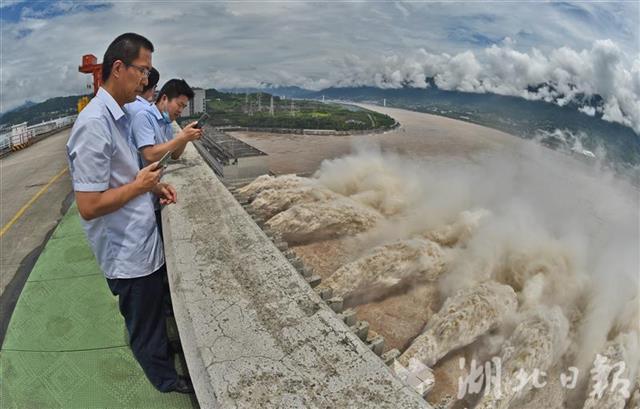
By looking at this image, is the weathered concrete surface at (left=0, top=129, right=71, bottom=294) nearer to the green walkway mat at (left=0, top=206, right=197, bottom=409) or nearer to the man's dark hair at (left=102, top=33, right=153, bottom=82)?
the green walkway mat at (left=0, top=206, right=197, bottom=409)

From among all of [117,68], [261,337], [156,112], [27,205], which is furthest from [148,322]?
[27,205]

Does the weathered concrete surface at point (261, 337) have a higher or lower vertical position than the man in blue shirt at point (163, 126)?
lower

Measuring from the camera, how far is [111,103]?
8.20 feet

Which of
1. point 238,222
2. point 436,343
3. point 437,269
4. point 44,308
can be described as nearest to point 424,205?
point 437,269

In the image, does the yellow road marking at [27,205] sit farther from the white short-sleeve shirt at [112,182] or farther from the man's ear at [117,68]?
the man's ear at [117,68]

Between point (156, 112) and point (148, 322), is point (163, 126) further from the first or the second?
point (148, 322)

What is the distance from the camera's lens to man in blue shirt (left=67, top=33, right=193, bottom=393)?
90.9 inches

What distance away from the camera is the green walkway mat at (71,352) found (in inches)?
134

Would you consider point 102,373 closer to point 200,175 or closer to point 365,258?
point 200,175

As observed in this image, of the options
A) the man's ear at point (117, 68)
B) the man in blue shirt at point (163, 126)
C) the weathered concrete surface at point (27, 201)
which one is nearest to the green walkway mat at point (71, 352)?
the weathered concrete surface at point (27, 201)

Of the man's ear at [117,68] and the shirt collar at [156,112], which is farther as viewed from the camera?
the shirt collar at [156,112]

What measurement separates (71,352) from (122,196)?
2576mm

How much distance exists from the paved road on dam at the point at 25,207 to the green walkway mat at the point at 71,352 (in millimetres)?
773

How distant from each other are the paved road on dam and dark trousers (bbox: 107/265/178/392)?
11.2ft
